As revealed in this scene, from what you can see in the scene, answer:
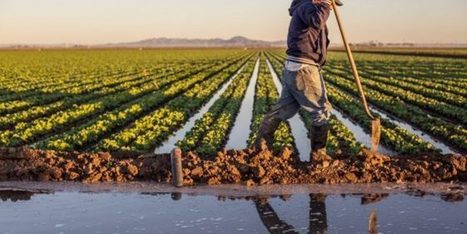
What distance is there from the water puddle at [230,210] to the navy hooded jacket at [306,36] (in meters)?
1.51

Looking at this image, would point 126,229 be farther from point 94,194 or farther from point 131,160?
point 131,160

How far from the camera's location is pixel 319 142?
705cm

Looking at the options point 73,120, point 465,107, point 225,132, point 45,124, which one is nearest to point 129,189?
point 225,132

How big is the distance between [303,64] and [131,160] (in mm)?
2277

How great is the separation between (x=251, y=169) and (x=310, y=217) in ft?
4.94

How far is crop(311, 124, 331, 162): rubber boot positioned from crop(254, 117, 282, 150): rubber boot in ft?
1.61

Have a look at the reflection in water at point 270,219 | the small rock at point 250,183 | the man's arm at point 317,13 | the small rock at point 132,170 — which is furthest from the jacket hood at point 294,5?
the small rock at point 132,170

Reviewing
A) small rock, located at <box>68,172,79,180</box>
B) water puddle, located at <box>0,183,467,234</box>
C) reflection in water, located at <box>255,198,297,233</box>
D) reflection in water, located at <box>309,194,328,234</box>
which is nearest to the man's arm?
water puddle, located at <box>0,183,467,234</box>

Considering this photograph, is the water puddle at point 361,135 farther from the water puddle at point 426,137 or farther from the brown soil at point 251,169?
the brown soil at point 251,169

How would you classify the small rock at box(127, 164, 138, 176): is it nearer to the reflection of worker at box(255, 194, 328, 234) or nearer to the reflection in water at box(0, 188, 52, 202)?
the reflection in water at box(0, 188, 52, 202)

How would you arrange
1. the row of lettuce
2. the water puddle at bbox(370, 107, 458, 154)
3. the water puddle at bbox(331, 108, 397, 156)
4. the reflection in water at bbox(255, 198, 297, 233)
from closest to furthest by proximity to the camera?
1. the reflection in water at bbox(255, 198, 297, 233)
2. the water puddle at bbox(331, 108, 397, 156)
3. the water puddle at bbox(370, 107, 458, 154)
4. the row of lettuce

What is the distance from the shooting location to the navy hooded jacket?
6.62 m

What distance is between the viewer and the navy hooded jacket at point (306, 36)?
261 inches

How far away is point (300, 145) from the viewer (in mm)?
10281
